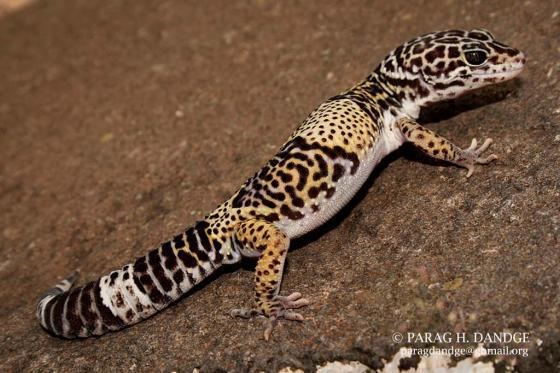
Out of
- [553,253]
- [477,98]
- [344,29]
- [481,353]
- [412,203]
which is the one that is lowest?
[481,353]

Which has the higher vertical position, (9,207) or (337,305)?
(9,207)

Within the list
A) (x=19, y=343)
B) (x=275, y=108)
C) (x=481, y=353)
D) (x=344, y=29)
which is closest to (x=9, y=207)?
(x=19, y=343)

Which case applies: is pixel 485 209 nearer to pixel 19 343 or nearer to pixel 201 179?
pixel 201 179

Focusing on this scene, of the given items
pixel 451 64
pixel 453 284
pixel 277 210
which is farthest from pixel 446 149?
pixel 277 210

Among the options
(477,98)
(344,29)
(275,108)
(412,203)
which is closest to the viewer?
(412,203)

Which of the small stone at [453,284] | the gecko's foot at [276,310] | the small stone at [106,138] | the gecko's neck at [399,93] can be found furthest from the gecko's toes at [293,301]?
the small stone at [106,138]

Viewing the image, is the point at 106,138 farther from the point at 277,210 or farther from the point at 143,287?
the point at 277,210
